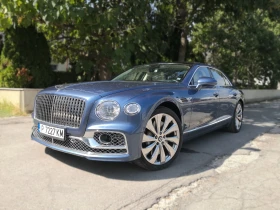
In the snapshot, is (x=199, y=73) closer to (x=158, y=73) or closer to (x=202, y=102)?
(x=202, y=102)

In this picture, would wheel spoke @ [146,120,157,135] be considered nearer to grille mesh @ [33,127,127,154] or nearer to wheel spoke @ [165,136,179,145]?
wheel spoke @ [165,136,179,145]

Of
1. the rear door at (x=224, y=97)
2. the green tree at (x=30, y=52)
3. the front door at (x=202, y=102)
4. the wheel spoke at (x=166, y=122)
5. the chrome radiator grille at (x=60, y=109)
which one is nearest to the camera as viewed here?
the chrome radiator grille at (x=60, y=109)

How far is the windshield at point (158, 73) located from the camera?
4727mm

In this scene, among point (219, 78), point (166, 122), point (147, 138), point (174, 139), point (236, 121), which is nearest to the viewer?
point (147, 138)

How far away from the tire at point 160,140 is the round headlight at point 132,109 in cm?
27

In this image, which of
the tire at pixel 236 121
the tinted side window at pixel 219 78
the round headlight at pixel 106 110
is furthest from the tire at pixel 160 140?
the tire at pixel 236 121

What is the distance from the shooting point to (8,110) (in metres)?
8.16

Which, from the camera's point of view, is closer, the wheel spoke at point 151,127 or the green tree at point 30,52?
the wheel spoke at point 151,127

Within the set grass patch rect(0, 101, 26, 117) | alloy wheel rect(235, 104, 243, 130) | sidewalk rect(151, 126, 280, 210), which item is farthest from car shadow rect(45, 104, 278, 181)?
grass patch rect(0, 101, 26, 117)

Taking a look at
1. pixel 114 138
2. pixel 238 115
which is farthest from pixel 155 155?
pixel 238 115

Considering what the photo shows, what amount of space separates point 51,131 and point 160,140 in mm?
1405

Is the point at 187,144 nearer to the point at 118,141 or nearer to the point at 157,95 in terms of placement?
the point at 157,95

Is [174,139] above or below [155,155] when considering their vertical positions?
above

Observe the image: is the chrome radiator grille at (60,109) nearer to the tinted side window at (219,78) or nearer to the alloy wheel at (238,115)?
the tinted side window at (219,78)
